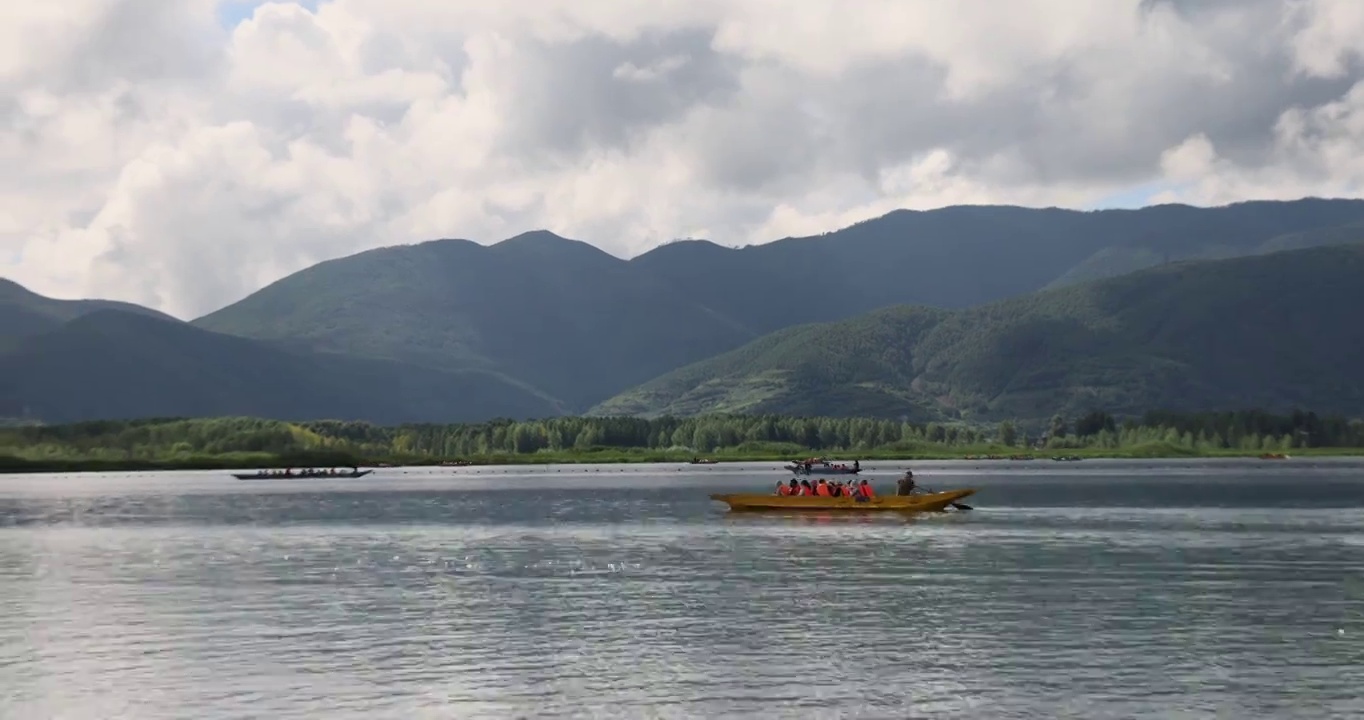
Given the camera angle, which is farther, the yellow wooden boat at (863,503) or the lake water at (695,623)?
the yellow wooden boat at (863,503)

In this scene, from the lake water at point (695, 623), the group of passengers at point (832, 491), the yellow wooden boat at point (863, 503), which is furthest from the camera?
the group of passengers at point (832, 491)

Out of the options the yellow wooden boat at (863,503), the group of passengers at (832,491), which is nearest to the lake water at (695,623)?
Result: the yellow wooden boat at (863,503)

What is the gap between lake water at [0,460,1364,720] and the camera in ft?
150

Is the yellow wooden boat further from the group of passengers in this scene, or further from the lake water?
the lake water

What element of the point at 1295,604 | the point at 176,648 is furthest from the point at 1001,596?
the point at 176,648

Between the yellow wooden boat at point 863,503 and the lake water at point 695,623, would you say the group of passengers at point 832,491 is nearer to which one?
the yellow wooden boat at point 863,503

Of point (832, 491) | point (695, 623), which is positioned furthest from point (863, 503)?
point (695, 623)

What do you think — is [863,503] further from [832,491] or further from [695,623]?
[695,623]

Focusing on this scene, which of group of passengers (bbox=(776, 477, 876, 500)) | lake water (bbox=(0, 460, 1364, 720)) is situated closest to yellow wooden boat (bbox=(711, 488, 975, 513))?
group of passengers (bbox=(776, 477, 876, 500))

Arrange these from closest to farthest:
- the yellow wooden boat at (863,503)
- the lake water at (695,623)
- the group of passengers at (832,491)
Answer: the lake water at (695,623) → the yellow wooden boat at (863,503) → the group of passengers at (832,491)

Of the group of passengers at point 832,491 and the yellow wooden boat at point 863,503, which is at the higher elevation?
the group of passengers at point 832,491

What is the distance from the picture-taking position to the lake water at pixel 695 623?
45688mm

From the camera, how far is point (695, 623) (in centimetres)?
6172

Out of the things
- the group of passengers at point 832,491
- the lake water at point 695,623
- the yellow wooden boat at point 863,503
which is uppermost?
the group of passengers at point 832,491
